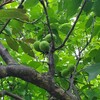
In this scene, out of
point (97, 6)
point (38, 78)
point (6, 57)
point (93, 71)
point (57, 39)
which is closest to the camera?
point (93, 71)

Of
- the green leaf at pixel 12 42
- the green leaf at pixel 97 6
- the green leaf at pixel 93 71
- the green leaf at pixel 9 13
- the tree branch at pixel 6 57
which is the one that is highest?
the green leaf at pixel 12 42

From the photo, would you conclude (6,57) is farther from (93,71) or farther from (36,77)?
(93,71)

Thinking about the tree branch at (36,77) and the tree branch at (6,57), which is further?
the tree branch at (6,57)

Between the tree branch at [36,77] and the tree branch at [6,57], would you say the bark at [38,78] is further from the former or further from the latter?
the tree branch at [6,57]

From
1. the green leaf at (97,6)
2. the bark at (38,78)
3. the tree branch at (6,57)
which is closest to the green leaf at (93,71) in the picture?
the green leaf at (97,6)

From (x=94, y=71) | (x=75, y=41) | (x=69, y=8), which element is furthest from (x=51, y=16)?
(x=94, y=71)

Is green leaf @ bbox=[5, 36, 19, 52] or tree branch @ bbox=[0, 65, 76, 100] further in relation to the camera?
green leaf @ bbox=[5, 36, 19, 52]

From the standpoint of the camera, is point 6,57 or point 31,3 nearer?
point 31,3

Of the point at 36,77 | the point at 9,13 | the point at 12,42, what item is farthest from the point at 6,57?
the point at 9,13

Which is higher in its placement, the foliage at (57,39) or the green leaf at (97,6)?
the foliage at (57,39)

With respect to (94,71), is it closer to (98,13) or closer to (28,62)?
(98,13)

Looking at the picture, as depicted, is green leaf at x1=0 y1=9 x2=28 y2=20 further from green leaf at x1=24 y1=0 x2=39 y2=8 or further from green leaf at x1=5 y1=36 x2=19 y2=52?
green leaf at x1=5 y1=36 x2=19 y2=52

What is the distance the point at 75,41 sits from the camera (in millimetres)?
2416

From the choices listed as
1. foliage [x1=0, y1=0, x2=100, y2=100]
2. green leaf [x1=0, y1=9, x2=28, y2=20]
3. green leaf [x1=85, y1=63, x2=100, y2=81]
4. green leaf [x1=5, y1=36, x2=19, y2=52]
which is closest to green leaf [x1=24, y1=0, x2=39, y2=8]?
foliage [x1=0, y1=0, x2=100, y2=100]
